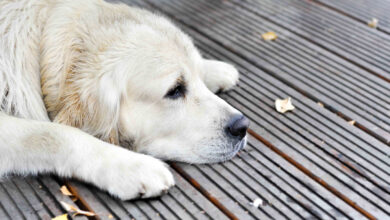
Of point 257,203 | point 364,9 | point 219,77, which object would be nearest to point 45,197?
point 257,203

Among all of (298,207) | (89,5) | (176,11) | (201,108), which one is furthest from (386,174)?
(176,11)

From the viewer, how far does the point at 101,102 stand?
2479mm

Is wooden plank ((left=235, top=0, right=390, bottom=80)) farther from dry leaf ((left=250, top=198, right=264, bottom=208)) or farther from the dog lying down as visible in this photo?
dry leaf ((left=250, top=198, right=264, bottom=208))

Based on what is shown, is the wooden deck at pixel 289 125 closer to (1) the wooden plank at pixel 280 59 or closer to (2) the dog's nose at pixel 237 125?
(1) the wooden plank at pixel 280 59

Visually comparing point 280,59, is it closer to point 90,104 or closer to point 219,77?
point 219,77

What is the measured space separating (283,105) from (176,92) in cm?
93

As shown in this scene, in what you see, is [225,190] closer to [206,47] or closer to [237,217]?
[237,217]

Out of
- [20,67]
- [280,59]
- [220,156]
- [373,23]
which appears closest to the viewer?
[20,67]

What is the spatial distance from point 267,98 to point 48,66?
1.54 metres

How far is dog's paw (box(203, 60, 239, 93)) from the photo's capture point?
10.8 feet

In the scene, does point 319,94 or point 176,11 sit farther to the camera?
point 176,11

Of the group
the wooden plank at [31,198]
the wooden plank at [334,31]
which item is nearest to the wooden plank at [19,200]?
the wooden plank at [31,198]

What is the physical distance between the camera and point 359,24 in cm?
443

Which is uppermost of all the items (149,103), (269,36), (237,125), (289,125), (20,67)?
(20,67)
